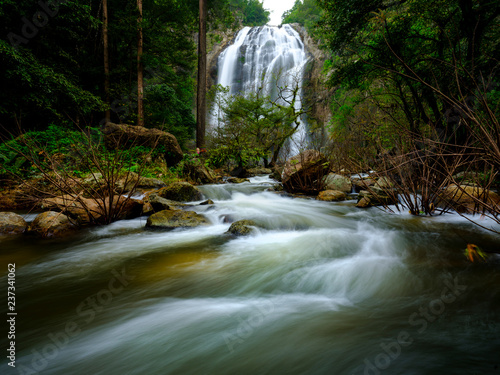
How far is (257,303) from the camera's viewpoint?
80.5 inches

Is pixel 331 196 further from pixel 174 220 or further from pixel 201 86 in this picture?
pixel 201 86

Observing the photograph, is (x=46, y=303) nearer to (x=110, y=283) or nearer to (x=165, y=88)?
(x=110, y=283)

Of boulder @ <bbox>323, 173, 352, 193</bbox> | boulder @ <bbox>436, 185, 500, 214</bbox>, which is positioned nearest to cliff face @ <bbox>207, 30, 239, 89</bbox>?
boulder @ <bbox>323, 173, 352, 193</bbox>

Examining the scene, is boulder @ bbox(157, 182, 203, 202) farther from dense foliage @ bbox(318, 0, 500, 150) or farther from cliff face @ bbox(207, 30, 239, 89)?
cliff face @ bbox(207, 30, 239, 89)

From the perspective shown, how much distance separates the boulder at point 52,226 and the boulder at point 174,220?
127 cm

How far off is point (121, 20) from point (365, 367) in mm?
14187

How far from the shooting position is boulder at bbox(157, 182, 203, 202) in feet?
19.6

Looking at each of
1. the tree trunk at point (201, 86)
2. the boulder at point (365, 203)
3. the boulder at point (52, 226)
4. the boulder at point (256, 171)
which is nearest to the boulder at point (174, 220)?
the boulder at point (52, 226)

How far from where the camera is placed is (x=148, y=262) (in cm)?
280

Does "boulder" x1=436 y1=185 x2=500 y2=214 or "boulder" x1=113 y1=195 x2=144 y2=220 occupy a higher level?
"boulder" x1=436 y1=185 x2=500 y2=214

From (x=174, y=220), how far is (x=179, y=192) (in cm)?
200

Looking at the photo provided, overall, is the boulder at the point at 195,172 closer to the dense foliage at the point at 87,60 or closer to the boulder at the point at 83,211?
the dense foliage at the point at 87,60

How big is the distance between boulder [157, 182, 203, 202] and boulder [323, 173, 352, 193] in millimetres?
4398

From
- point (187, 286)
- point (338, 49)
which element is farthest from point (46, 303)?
point (338, 49)
